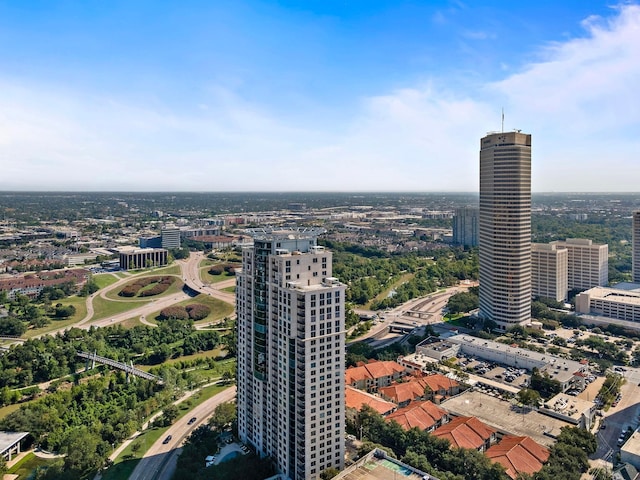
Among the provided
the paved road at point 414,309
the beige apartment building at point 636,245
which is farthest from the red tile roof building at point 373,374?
the beige apartment building at point 636,245

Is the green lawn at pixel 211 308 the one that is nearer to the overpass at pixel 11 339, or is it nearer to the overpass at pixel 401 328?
the overpass at pixel 11 339

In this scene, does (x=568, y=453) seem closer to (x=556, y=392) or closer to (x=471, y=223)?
(x=556, y=392)

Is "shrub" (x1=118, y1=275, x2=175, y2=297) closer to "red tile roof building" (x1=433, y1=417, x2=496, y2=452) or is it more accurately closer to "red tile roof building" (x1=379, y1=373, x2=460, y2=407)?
"red tile roof building" (x1=379, y1=373, x2=460, y2=407)

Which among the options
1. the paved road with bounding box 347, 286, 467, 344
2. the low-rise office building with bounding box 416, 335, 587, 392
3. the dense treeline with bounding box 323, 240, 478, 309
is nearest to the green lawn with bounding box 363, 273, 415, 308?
the dense treeline with bounding box 323, 240, 478, 309

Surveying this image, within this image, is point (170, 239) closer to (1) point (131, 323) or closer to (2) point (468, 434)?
(1) point (131, 323)

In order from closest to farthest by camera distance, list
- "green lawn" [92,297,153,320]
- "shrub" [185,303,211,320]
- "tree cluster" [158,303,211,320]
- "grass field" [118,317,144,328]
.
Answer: "grass field" [118,317,144,328], "tree cluster" [158,303,211,320], "shrub" [185,303,211,320], "green lawn" [92,297,153,320]

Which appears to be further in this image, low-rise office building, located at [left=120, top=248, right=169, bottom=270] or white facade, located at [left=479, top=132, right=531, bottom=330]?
low-rise office building, located at [left=120, top=248, right=169, bottom=270]
